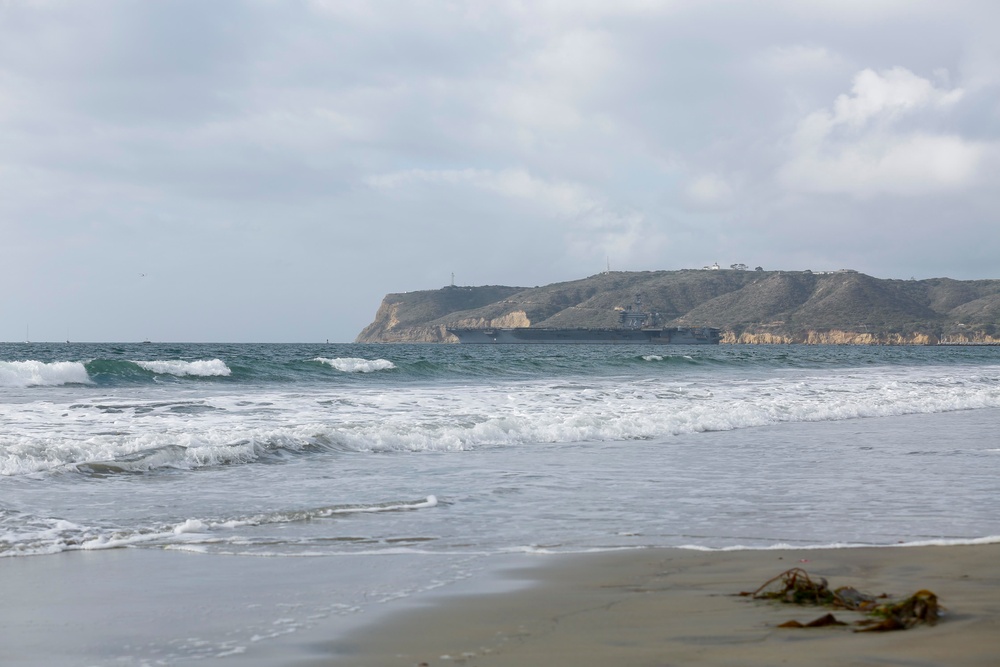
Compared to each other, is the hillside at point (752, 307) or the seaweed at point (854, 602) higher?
the hillside at point (752, 307)

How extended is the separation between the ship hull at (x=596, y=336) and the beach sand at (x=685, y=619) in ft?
351

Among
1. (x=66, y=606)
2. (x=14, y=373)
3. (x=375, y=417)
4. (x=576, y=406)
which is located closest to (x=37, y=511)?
(x=66, y=606)

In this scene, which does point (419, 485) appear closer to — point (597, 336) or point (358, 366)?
point (358, 366)

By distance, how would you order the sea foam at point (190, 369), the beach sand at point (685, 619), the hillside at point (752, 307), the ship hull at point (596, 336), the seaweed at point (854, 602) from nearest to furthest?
the beach sand at point (685, 619) < the seaweed at point (854, 602) < the sea foam at point (190, 369) < the ship hull at point (596, 336) < the hillside at point (752, 307)

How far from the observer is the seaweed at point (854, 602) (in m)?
3.76

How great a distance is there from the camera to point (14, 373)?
2497 cm

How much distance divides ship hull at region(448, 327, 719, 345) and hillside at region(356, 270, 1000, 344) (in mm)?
15323

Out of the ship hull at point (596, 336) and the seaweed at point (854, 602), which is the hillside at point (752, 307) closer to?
the ship hull at point (596, 336)

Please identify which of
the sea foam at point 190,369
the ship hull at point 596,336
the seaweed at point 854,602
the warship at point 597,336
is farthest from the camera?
the warship at point 597,336

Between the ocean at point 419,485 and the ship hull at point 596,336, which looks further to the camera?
the ship hull at point 596,336

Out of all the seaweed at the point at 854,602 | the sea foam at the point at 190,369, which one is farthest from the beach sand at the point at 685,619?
the sea foam at the point at 190,369

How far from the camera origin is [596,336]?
376 feet

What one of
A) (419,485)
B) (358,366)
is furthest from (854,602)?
(358,366)

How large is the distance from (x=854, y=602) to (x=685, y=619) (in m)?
0.80
